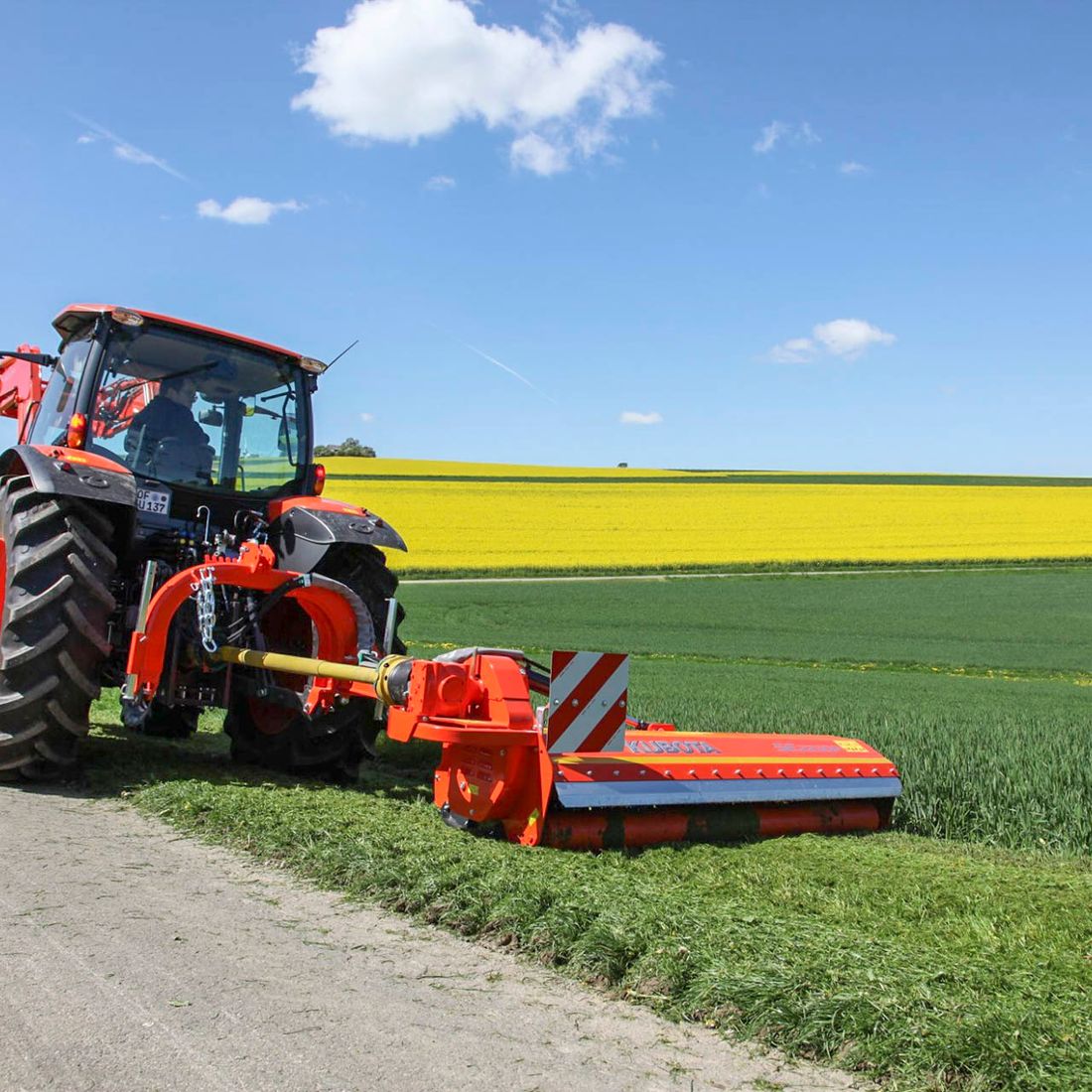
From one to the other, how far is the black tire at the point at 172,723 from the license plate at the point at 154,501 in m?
1.87

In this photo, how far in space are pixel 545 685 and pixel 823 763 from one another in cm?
153

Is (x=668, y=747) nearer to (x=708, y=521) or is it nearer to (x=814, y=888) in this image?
(x=814, y=888)

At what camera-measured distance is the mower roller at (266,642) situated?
16.2ft

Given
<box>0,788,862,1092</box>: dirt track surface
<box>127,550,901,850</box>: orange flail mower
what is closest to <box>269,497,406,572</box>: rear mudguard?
<box>127,550,901,850</box>: orange flail mower

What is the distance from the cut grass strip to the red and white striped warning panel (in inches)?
19.8

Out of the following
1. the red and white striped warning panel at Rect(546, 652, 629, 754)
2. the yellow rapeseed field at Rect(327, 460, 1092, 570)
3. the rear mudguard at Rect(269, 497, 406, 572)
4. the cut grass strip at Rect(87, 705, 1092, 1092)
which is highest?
the yellow rapeseed field at Rect(327, 460, 1092, 570)

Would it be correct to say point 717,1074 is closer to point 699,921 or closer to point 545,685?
point 699,921

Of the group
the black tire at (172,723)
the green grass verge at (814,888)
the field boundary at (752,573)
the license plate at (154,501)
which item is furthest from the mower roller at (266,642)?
the field boundary at (752,573)

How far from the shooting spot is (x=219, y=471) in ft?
22.4

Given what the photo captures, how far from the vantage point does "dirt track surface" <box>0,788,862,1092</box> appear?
2.65 metres

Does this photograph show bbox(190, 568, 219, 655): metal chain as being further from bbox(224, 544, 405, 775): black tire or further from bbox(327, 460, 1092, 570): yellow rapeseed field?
bbox(327, 460, 1092, 570): yellow rapeseed field

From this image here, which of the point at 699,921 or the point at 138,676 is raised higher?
the point at 138,676

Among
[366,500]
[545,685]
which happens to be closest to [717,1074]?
[545,685]

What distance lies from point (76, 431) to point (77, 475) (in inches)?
22.9
